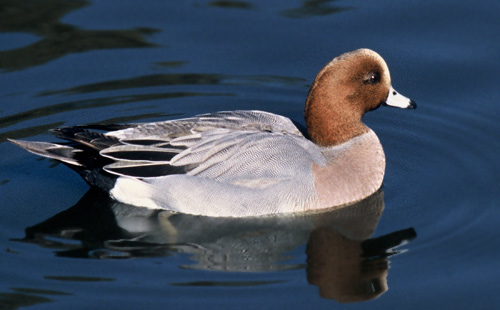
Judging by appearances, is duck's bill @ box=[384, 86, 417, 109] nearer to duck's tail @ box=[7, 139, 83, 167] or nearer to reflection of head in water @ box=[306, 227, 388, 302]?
reflection of head in water @ box=[306, 227, 388, 302]

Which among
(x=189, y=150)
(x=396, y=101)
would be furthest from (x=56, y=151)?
(x=396, y=101)

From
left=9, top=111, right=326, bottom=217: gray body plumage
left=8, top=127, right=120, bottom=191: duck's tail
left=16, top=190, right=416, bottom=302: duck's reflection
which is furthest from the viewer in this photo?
left=8, top=127, right=120, bottom=191: duck's tail

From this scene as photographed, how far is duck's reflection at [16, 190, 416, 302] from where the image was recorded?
22.6 ft

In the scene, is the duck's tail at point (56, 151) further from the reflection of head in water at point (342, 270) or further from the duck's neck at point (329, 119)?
the reflection of head in water at point (342, 270)

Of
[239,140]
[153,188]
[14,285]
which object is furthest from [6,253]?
[239,140]

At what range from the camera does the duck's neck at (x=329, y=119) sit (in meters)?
7.87

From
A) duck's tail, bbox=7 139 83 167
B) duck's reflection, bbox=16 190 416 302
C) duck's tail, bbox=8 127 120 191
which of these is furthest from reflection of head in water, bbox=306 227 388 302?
duck's tail, bbox=7 139 83 167

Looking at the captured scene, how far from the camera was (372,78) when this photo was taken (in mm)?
7957

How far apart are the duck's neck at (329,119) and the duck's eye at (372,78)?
0.25 metres

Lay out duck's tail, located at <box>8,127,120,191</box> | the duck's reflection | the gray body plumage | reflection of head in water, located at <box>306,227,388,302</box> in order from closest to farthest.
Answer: reflection of head in water, located at <box>306,227,388,302</box>, the duck's reflection, the gray body plumage, duck's tail, located at <box>8,127,120,191</box>

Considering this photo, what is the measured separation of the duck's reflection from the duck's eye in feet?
3.19

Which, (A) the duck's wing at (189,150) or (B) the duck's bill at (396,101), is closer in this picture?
(A) the duck's wing at (189,150)

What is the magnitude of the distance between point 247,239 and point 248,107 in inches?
97.1

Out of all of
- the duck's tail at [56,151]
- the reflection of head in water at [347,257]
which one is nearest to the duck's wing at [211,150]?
the duck's tail at [56,151]
